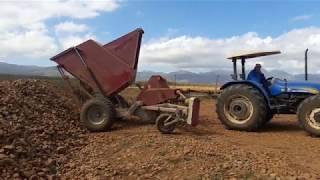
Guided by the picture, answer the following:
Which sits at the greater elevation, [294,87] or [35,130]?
[294,87]

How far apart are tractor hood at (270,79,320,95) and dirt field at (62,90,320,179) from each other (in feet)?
3.96

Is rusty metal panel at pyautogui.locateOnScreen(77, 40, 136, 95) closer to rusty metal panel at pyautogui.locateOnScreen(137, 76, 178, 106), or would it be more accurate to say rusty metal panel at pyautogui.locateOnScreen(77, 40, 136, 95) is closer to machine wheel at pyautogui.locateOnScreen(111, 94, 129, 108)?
machine wheel at pyautogui.locateOnScreen(111, 94, 129, 108)

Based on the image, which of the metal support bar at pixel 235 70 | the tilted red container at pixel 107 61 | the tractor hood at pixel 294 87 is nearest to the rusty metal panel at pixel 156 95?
the tilted red container at pixel 107 61

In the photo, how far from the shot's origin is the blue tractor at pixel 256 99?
1120 centimetres

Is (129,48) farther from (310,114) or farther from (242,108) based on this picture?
(310,114)

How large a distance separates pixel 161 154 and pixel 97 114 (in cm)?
378

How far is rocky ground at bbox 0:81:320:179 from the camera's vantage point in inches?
278

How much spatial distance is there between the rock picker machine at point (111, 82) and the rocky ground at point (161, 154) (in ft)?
1.39

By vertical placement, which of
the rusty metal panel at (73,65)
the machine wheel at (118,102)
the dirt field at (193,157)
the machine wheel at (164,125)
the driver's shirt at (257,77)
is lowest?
the dirt field at (193,157)

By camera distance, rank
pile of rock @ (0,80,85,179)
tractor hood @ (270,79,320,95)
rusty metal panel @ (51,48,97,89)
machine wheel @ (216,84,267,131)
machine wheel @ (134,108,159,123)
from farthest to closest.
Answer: rusty metal panel @ (51,48,97,89)
machine wheel @ (134,108,159,123)
tractor hood @ (270,79,320,95)
machine wheel @ (216,84,267,131)
pile of rock @ (0,80,85,179)

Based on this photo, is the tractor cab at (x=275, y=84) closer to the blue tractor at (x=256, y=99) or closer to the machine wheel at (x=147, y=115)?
the blue tractor at (x=256, y=99)

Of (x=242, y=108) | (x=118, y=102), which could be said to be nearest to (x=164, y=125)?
(x=118, y=102)

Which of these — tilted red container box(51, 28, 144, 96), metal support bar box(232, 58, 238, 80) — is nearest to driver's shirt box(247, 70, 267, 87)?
metal support bar box(232, 58, 238, 80)

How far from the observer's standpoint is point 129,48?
11.5 meters
